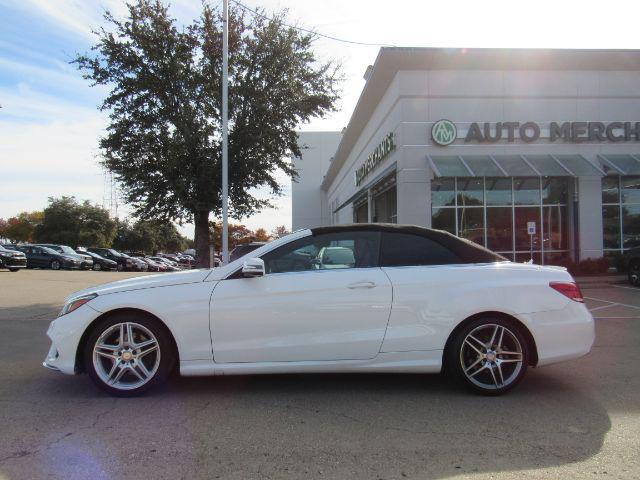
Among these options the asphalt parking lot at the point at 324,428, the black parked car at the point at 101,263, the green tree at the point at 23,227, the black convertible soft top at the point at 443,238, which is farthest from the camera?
the green tree at the point at 23,227

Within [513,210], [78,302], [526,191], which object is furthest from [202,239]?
[78,302]

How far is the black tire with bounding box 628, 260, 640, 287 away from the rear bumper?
1207 centimetres

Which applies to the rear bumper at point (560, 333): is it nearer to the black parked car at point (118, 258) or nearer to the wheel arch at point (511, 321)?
the wheel arch at point (511, 321)

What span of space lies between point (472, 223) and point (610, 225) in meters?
5.37

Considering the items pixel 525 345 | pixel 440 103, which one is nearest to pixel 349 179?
pixel 440 103

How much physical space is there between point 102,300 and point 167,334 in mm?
646

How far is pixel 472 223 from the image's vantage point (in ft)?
63.2

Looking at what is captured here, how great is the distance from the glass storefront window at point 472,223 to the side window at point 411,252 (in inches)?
585

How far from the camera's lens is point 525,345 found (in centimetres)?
460

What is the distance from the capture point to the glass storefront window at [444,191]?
1922 cm

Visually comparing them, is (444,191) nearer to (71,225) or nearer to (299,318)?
(299,318)

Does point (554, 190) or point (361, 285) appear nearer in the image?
point (361, 285)

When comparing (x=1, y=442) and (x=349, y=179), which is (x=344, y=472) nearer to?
(x=1, y=442)

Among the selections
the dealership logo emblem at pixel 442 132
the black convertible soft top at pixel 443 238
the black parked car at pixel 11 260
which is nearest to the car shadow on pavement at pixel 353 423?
the black convertible soft top at pixel 443 238
